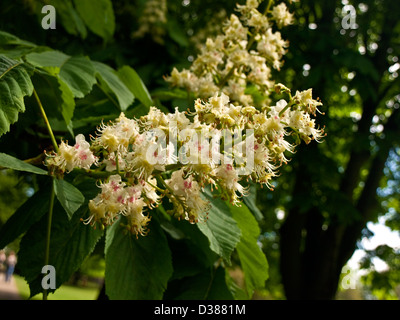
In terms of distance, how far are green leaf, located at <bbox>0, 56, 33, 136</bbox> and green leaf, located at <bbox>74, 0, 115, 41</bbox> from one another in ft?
3.71

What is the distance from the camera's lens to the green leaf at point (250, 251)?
1.65 metres

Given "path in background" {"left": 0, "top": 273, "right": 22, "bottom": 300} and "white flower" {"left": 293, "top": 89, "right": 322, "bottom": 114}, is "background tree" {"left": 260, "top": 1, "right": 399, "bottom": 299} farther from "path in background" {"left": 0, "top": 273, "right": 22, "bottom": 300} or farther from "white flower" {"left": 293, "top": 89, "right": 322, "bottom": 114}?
"path in background" {"left": 0, "top": 273, "right": 22, "bottom": 300}

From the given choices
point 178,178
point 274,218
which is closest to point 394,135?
point 274,218

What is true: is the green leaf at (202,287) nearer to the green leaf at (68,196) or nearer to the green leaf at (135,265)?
the green leaf at (135,265)

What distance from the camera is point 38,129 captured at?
196 centimetres

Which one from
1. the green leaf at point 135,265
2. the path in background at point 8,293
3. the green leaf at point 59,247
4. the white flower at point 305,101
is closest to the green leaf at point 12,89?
the green leaf at point 59,247

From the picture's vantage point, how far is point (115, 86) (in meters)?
1.72

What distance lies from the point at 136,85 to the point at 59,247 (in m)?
0.75

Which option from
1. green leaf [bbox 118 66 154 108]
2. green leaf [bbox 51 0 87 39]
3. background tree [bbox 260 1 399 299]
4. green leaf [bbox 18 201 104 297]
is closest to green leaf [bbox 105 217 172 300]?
green leaf [bbox 18 201 104 297]

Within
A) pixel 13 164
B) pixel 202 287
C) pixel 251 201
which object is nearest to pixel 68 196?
pixel 13 164

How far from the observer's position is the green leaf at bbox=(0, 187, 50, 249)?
135 centimetres

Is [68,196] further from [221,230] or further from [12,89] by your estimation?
[221,230]

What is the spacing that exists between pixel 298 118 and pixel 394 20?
4342 mm
